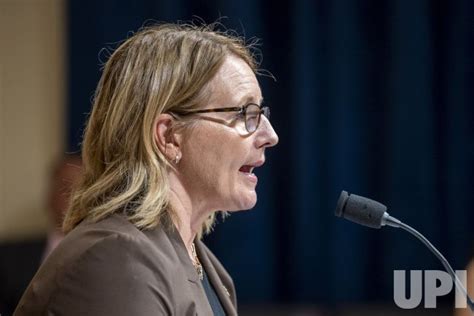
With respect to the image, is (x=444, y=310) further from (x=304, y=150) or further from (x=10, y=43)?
(x=10, y=43)

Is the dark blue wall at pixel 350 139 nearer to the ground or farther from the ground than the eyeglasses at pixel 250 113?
nearer to the ground

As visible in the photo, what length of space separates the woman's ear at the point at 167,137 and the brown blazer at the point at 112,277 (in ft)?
0.47

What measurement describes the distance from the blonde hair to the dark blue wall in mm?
992

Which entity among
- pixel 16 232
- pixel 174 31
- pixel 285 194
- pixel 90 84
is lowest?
pixel 16 232

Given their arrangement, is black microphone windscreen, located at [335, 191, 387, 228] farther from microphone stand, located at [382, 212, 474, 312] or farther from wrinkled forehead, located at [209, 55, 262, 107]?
wrinkled forehead, located at [209, 55, 262, 107]

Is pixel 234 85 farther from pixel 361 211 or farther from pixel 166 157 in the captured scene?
pixel 361 211

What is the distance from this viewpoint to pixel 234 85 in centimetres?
141

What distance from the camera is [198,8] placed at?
2688 mm

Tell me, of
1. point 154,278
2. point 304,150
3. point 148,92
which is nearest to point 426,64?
point 304,150

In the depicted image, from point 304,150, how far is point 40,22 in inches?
43.5

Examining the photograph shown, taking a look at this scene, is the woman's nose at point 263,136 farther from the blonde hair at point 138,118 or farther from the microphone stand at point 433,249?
the microphone stand at point 433,249

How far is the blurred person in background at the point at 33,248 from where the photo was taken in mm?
2682

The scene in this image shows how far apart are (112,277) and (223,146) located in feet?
1.03

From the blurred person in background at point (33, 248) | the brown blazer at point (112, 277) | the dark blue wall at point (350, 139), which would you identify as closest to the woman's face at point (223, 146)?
the brown blazer at point (112, 277)
